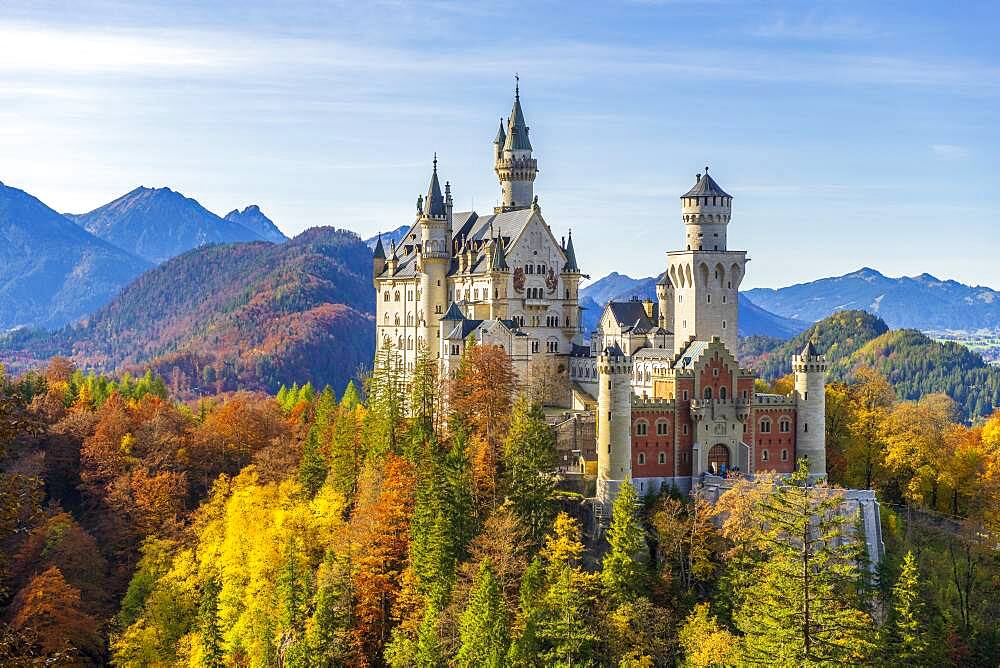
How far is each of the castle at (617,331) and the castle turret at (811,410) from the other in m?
0.09

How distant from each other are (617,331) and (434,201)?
22.1 metres

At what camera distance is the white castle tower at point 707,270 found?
292ft

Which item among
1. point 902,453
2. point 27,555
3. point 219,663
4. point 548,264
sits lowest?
point 219,663

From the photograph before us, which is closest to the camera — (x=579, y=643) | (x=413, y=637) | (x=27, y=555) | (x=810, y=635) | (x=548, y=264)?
(x=810, y=635)

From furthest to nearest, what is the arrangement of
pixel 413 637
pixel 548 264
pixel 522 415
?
1. pixel 548 264
2. pixel 522 415
3. pixel 413 637

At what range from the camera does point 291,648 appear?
236 feet

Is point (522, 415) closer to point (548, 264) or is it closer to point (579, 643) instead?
point (579, 643)

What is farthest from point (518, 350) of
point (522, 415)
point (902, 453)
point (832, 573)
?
point (832, 573)

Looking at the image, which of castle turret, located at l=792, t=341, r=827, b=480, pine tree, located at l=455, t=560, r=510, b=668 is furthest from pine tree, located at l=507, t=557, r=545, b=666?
castle turret, located at l=792, t=341, r=827, b=480

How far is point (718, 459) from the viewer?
3150 inches

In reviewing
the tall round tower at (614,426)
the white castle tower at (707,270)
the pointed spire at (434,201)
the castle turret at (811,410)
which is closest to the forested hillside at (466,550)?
the tall round tower at (614,426)

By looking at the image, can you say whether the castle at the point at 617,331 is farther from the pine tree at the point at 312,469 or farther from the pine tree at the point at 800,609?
the pine tree at the point at 800,609

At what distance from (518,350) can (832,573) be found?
37774 mm

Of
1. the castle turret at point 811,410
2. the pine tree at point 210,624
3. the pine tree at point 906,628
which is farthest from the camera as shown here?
the castle turret at point 811,410
